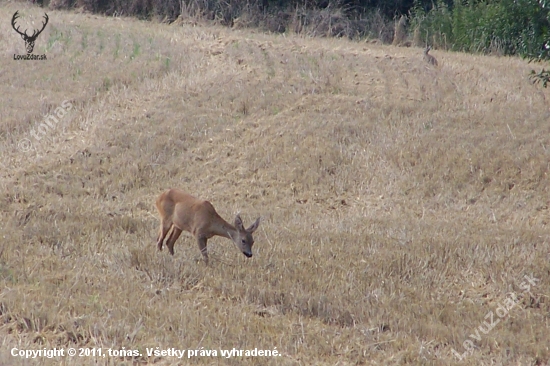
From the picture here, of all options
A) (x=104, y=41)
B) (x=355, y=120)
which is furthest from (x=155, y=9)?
(x=355, y=120)

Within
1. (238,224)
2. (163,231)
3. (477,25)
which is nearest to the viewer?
(238,224)

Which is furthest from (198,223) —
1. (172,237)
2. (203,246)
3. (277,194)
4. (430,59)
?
(430,59)

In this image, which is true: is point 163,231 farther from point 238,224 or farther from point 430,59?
point 430,59

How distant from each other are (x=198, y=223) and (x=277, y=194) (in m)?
5.17

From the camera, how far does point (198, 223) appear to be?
10.0 metres

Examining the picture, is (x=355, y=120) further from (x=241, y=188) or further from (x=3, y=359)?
(x=3, y=359)

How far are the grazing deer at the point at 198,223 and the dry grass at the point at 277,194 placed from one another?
0.35 meters

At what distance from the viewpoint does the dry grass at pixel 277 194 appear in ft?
25.9

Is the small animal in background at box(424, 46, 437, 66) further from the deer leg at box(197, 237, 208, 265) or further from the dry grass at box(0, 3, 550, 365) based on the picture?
the deer leg at box(197, 237, 208, 265)

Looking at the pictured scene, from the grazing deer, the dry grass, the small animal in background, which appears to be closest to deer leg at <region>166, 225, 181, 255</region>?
the grazing deer

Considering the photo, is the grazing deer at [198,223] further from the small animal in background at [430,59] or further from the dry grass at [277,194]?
the small animal in background at [430,59]

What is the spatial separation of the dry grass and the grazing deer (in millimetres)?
347

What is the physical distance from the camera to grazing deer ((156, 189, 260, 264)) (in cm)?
980

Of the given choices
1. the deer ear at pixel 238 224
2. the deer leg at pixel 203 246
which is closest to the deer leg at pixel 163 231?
the deer leg at pixel 203 246
